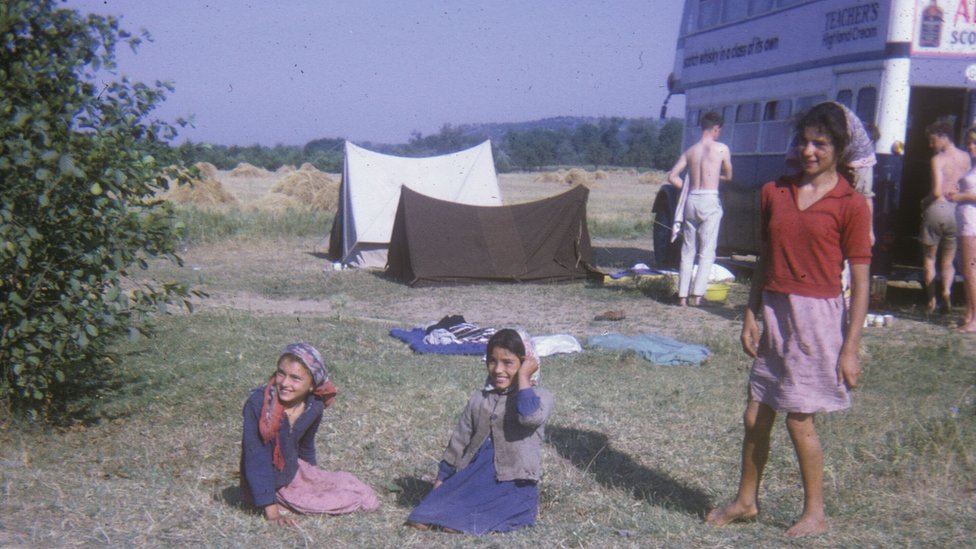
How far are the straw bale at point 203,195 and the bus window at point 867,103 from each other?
1780 centimetres

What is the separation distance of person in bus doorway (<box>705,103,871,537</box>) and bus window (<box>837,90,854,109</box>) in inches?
246

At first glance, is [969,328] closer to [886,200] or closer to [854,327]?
[886,200]

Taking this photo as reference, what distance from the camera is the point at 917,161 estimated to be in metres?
10.7

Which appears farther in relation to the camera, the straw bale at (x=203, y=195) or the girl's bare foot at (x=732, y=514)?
the straw bale at (x=203, y=195)

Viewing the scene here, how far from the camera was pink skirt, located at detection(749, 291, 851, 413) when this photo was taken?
385 cm

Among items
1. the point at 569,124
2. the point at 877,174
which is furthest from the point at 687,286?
the point at 569,124

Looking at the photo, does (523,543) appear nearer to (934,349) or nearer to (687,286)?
(934,349)

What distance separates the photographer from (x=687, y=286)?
10.2 m

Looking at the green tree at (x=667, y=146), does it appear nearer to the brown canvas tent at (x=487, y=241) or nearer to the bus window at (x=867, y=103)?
the brown canvas tent at (x=487, y=241)

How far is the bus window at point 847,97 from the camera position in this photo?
975cm

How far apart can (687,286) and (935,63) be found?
121 inches

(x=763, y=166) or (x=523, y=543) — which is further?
(x=763, y=166)

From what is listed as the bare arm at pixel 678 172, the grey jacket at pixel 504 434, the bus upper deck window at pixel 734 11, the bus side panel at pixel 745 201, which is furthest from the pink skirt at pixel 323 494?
the bus upper deck window at pixel 734 11

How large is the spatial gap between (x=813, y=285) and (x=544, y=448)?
1.95m
